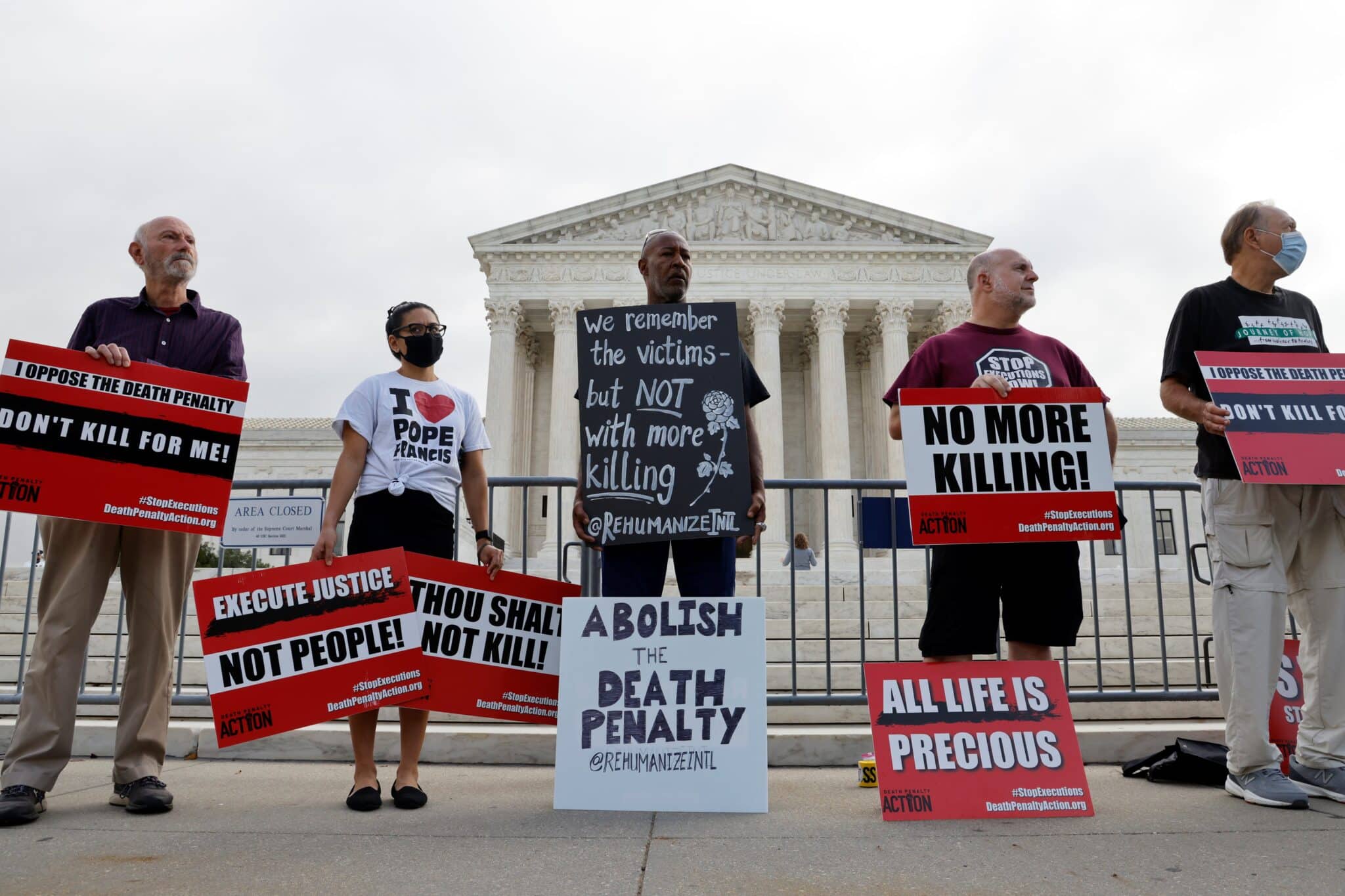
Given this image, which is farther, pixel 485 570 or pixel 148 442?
pixel 485 570

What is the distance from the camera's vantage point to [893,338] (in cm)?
3225

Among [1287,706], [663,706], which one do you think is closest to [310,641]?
[663,706]

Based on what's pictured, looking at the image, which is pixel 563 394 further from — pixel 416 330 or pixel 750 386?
pixel 750 386

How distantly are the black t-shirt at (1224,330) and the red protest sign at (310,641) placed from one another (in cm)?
385

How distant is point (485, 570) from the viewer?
13.8 ft

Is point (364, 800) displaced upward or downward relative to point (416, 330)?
downward

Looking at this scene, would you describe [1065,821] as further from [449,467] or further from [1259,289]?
[449,467]

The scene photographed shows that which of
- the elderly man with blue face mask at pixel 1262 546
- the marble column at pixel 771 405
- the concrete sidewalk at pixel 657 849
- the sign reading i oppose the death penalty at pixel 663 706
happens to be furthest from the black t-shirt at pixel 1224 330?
the marble column at pixel 771 405

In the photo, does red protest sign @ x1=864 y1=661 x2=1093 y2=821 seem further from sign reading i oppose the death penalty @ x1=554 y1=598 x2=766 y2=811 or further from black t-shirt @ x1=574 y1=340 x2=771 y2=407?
black t-shirt @ x1=574 y1=340 x2=771 y2=407

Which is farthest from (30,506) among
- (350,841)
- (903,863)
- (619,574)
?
(903,863)

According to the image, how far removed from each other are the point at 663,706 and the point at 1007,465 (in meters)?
1.83

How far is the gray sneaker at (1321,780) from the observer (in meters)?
3.84

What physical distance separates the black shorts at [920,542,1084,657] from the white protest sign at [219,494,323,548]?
3.92m

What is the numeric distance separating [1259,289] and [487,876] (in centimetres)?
438
